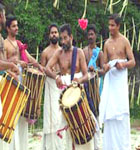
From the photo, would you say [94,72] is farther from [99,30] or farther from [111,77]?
[99,30]

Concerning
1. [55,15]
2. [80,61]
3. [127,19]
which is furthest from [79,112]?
[127,19]

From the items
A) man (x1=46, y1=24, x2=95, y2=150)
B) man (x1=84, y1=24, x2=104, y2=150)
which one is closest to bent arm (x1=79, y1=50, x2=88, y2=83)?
man (x1=46, y1=24, x2=95, y2=150)

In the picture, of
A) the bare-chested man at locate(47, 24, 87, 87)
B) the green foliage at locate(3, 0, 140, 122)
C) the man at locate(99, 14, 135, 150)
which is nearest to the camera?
the bare-chested man at locate(47, 24, 87, 87)

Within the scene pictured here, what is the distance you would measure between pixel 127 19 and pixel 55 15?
79.0 inches

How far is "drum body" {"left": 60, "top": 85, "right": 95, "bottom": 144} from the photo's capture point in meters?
5.80

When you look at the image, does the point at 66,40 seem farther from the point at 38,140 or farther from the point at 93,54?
the point at 38,140

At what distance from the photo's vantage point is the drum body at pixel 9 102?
558 centimetres

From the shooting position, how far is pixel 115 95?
6.98 m

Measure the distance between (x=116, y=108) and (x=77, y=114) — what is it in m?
1.26

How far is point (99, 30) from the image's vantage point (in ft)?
39.3

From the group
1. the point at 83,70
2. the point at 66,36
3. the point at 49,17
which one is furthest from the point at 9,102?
the point at 49,17

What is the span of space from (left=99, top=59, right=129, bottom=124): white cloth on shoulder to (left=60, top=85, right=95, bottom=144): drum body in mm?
908

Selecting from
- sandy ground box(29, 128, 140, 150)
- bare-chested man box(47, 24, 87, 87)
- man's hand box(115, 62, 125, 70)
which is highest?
bare-chested man box(47, 24, 87, 87)

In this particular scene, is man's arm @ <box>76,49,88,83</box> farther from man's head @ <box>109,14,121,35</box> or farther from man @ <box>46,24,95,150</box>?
man's head @ <box>109,14,121,35</box>
